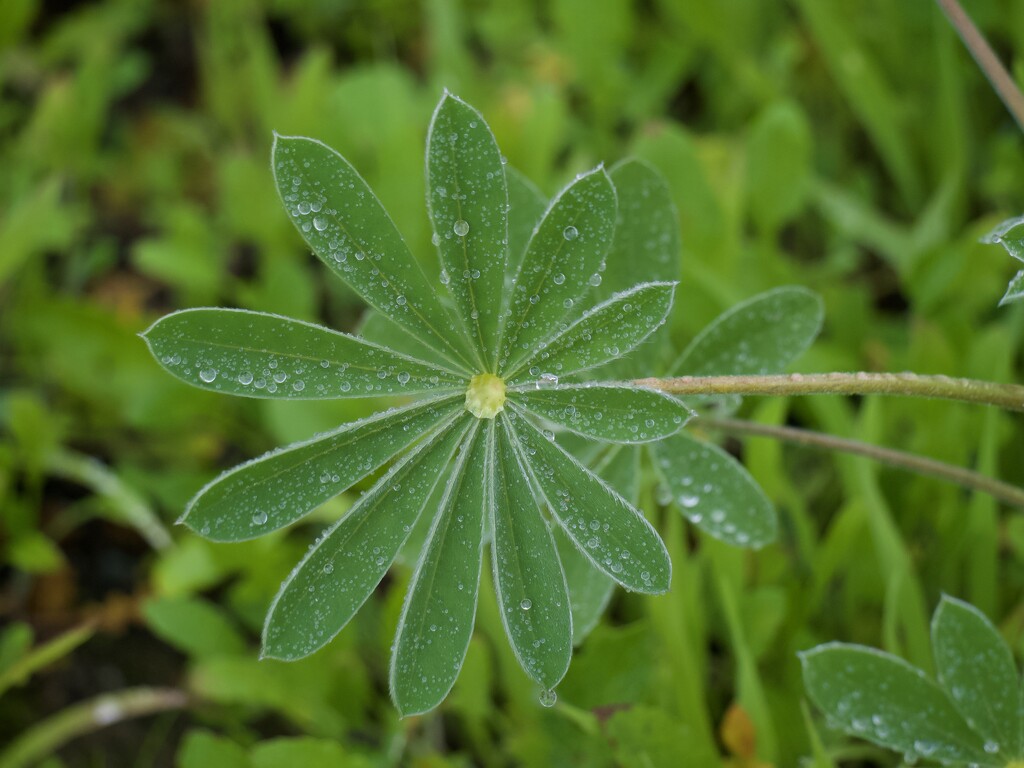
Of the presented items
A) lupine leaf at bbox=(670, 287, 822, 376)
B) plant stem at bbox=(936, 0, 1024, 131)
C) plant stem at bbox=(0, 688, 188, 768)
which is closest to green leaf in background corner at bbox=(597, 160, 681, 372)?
lupine leaf at bbox=(670, 287, 822, 376)

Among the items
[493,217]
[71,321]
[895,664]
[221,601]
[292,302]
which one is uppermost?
[71,321]

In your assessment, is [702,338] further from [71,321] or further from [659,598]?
[71,321]

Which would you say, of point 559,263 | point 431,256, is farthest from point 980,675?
point 431,256

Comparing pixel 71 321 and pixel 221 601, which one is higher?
pixel 71 321

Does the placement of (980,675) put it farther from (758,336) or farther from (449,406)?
(449,406)

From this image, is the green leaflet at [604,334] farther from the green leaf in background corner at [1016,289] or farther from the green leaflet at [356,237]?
the green leaf in background corner at [1016,289]

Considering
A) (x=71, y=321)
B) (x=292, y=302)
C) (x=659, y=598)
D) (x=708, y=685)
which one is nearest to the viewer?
(x=659, y=598)

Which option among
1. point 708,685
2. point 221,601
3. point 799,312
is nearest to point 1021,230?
point 799,312

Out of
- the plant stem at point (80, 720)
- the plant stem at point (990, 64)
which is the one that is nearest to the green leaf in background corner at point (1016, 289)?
the plant stem at point (990, 64)
